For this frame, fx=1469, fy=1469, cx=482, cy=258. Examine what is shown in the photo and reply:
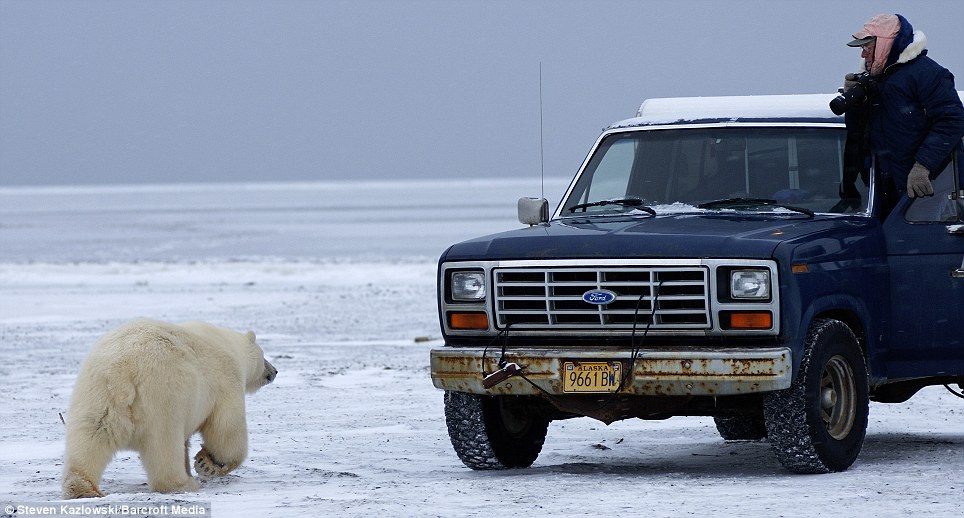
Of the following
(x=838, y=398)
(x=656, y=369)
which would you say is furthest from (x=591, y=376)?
(x=838, y=398)

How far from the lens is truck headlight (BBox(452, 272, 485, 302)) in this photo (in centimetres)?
757

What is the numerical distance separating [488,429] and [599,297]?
1167 mm

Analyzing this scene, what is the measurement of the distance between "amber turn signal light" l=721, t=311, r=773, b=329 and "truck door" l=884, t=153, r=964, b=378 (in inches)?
49.6

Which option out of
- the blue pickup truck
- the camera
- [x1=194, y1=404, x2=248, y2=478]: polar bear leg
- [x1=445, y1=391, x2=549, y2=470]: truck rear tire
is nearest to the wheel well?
the blue pickup truck

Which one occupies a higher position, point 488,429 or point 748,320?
point 748,320

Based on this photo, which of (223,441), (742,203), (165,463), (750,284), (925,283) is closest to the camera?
(165,463)

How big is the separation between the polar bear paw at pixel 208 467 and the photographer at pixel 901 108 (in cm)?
380

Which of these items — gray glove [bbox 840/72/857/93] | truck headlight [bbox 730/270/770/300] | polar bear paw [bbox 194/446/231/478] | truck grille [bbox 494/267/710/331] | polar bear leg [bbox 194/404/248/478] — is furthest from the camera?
gray glove [bbox 840/72/857/93]

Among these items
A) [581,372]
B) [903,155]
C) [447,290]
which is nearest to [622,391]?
[581,372]

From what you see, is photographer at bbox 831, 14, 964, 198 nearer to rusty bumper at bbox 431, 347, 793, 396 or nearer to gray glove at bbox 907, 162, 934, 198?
gray glove at bbox 907, 162, 934, 198

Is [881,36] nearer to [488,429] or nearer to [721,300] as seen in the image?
[721,300]

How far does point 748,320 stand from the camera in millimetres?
7031

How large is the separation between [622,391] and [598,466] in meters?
1.18

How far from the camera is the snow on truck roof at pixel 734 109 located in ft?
28.3
